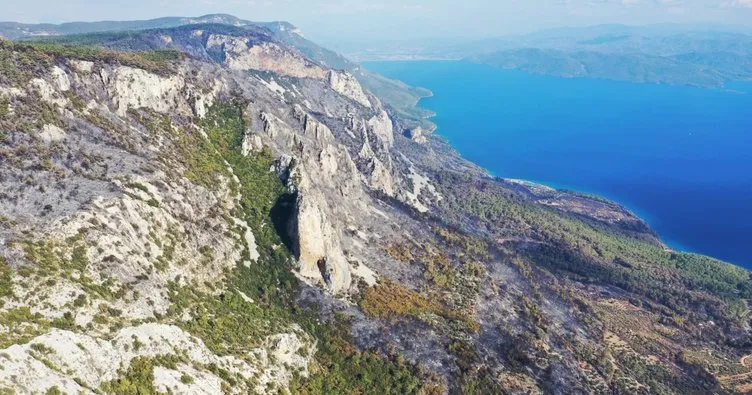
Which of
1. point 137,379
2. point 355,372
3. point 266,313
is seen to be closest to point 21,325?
point 137,379

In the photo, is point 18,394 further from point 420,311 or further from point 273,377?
point 420,311

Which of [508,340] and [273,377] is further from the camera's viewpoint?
[508,340]

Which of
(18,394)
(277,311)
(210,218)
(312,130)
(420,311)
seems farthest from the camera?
(312,130)

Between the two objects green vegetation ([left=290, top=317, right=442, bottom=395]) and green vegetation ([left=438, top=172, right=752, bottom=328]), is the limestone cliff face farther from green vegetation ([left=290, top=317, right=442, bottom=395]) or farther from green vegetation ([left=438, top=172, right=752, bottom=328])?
green vegetation ([left=438, top=172, right=752, bottom=328])

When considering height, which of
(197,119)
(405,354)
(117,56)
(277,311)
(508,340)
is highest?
(117,56)

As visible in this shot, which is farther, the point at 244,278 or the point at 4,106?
the point at 244,278

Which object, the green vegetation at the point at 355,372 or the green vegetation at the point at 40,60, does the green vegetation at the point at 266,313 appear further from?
the green vegetation at the point at 40,60

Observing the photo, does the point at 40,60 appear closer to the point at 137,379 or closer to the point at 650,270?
the point at 137,379

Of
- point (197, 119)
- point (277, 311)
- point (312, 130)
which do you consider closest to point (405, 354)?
point (277, 311)
